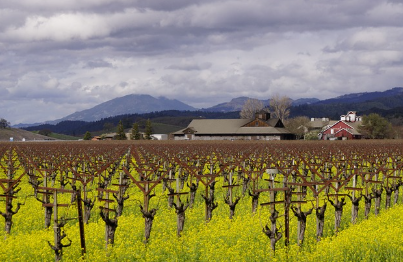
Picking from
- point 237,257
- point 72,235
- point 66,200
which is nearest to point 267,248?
point 237,257

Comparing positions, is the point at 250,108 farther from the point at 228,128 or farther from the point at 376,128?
the point at 376,128

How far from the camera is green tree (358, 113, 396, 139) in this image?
407ft

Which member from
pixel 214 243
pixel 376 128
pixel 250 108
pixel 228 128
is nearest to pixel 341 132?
pixel 376 128

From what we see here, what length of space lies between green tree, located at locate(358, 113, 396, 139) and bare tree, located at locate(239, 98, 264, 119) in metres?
59.5

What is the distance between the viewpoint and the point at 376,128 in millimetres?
124312

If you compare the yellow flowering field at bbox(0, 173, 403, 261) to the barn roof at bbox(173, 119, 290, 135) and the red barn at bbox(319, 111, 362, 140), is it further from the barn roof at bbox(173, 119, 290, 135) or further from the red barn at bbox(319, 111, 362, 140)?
the red barn at bbox(319, 111, 362, 140)

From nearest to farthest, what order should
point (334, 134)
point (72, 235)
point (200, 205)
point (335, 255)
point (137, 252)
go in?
point (335, 255)
point (137, 252)
point (72, 235)
point (200, 205)
point (334, 134)

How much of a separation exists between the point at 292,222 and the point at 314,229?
1116 mm

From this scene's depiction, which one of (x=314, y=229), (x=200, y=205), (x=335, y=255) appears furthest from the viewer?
(x=200, y=205)

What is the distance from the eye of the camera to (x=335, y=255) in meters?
15.5

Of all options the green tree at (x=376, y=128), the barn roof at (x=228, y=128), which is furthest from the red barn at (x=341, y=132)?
the barn roof at (x=228, y=128)

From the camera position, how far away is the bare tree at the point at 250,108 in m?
184

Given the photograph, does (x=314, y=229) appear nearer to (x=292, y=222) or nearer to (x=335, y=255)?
(x=292, y=222)

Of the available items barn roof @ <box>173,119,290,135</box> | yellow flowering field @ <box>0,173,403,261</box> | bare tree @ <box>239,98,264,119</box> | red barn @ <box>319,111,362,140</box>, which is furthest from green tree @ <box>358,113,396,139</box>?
yellow flowering field @ <box>0,173,403,261</box>
